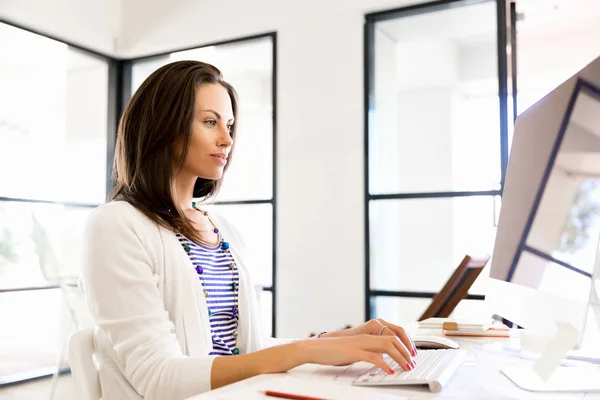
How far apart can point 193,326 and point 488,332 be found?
72cm

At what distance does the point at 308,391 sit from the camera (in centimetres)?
76

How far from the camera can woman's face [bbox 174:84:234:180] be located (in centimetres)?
131

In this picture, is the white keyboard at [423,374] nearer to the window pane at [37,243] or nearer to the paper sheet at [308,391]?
the paper sheet at [308,391]

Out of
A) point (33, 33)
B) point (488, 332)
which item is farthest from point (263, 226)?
point (488, 332)

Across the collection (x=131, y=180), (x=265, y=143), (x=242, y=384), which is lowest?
(x=242, y=384)

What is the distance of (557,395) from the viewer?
0.79 meters

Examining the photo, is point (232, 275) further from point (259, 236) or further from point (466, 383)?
point (259, 236)

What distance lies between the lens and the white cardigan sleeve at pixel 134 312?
984 millimetres

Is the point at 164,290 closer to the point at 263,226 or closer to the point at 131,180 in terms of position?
the point at 131,180

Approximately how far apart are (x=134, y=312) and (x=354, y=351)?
412mm

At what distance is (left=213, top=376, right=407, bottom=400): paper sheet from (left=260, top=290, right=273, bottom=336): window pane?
2.39m

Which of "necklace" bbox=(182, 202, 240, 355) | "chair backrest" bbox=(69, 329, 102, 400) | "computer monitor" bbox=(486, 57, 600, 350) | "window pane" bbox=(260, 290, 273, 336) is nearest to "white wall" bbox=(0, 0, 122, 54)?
"window pane" bbox=(260, 290, 273, 336)

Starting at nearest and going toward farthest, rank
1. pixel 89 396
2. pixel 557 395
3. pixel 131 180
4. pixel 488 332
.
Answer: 1. pixel 557 395
2. pixel 89 396
3. pixel 131 180
4. pixel 488 332

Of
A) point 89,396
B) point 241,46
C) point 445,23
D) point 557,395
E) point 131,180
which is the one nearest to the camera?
point 557,395
